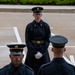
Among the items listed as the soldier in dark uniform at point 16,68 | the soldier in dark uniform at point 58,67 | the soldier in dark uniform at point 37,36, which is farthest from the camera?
the soldier in dark uniform at point 37,36

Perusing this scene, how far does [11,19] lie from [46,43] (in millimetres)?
10933

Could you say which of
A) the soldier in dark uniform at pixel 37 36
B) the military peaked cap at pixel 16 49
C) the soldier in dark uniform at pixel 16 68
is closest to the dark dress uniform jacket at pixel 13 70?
the soldier in dark uniform at pixel 16 68

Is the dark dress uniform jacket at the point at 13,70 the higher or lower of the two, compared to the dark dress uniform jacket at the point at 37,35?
higher

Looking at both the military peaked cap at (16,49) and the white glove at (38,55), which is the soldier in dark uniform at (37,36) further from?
the military peaked cap at (16,49)

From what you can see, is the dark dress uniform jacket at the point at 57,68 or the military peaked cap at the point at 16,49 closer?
the dark dress uniform jacket at the point at 57,68

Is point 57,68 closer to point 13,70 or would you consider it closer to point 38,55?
point 13,70

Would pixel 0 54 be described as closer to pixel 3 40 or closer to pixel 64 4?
→ pixel 3 40

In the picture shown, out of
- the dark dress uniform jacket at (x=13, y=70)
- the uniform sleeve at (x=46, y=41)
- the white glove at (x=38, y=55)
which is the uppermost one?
the dark dress uniform jacket at (x=13, y=70)

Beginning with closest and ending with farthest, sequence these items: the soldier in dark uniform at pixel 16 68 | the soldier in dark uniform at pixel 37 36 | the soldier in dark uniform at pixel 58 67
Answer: the soldier in dark uniform at pixel 58 67 < the soldier in dark uniform at pixel 16 68 < the soldier in dark uniform at pixel 37 36

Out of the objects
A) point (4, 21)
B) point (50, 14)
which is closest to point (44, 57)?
point (4, 21)

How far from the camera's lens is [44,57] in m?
7.68

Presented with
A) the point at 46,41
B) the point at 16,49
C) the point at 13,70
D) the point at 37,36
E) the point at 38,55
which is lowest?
the point at 38,55

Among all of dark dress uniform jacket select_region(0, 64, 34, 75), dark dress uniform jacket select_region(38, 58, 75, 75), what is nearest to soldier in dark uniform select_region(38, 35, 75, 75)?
dark dress uniform jacket select_region(38, 58, 75, 75)

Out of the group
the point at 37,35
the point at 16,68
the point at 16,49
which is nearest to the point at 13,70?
the point at 16,68
